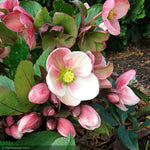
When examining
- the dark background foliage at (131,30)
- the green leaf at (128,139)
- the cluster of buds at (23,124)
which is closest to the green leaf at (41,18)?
the cluster of buds at (23,124)

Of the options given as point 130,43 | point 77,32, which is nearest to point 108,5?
point 77,32

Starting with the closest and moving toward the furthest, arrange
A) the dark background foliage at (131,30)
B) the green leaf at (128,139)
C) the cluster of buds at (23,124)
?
the cluster of buds at (23,124) → the green leaf at (128,139) → the dark background foliage at (131,30)

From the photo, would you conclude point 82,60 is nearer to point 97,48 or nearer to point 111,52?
point 97,48

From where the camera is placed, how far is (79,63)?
418 millimetres

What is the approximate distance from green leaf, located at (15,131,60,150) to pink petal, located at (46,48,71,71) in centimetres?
16

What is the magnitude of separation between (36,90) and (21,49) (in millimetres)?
133

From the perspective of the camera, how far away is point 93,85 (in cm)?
41

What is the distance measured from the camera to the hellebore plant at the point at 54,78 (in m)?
0.41

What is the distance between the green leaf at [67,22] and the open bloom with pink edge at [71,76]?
0.34 ft

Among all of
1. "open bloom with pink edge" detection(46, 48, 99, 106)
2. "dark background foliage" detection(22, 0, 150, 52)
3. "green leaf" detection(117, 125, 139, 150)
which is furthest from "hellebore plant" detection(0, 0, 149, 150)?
"dark background foliage" detection(22, 0, 150, 52)

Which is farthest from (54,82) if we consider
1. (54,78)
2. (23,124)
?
(23,124)

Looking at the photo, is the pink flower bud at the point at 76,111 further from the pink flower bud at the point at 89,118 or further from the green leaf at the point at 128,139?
the green leaf at the point at 128,139

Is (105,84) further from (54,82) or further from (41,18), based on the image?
(41,18)

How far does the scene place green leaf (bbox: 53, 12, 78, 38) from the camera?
0.47 metres
